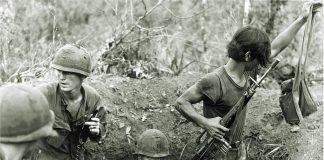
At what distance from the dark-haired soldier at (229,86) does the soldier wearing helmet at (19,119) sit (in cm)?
249

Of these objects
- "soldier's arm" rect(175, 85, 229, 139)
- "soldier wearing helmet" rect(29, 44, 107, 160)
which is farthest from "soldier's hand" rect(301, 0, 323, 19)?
"soldier wearing helmet" rect(29, 44, 107, 160)

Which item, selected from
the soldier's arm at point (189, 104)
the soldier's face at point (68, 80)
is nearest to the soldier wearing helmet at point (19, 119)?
the soldier's face at point (68, 80)

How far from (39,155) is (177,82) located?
3.30m

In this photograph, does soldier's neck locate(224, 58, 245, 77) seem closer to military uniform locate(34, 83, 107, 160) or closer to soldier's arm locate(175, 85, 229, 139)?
soldier's arm locate(175, 85, 229, 139)

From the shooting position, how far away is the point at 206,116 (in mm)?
5371

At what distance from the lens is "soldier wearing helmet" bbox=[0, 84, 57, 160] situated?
2.78 meters

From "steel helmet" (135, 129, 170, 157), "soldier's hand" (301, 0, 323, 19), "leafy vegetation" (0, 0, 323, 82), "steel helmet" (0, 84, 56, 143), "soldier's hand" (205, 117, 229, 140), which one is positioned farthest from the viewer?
"leafy vegetation" (0, 0, 323, 82)

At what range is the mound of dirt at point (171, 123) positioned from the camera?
22.4 ft

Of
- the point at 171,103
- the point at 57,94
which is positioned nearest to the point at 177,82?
the point at 171,103

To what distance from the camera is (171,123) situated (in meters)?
7.23

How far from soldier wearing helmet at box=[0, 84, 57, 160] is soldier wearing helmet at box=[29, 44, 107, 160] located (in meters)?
2.09

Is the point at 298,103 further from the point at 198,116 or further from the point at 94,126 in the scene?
the point at 94,126

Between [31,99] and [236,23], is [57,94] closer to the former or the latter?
[31,99]

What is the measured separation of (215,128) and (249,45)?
980 millimetres
